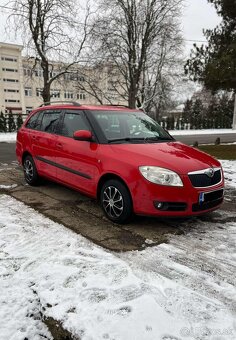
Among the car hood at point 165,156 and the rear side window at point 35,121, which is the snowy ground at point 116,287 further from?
the rear side window at point 35,121

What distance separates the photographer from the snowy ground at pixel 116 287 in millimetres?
2326

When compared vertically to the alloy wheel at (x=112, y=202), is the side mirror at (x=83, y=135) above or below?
above

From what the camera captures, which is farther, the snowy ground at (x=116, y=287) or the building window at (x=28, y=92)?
the building window at (x=28, y=92)

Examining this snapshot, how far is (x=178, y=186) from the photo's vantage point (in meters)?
3.86

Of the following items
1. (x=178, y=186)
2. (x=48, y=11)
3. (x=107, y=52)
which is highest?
(x=48, y=11)

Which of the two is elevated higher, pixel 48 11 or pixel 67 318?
pixel 48 11

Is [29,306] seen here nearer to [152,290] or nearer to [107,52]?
[152,290]

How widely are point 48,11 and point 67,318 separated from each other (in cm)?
2211

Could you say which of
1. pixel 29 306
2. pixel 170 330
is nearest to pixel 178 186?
pixel 170 330

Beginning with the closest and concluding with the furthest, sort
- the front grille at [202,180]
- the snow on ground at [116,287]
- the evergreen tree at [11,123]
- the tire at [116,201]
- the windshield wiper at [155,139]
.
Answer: the snow on ground at [116,287] < the front grille at [202,180] < the tire at [116,201] < the windshield wiper at [155,139] < the evergreen tree at [11,123]

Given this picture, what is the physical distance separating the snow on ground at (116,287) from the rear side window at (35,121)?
8.87 feet

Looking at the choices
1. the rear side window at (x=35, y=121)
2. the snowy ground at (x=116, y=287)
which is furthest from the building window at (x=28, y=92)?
the snowy ground at (x=116, y=287)

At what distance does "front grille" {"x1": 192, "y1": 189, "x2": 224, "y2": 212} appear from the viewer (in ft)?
13.2

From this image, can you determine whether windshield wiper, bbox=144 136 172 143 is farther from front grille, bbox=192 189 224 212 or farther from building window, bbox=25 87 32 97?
building window, bbox=25 87 32 97
